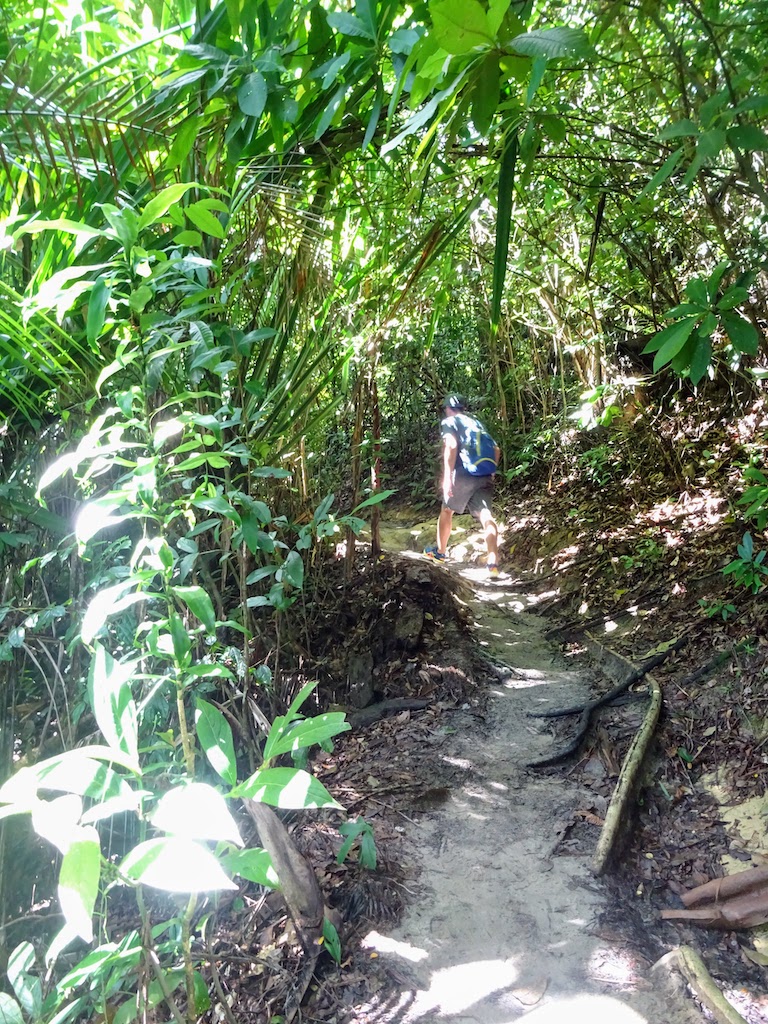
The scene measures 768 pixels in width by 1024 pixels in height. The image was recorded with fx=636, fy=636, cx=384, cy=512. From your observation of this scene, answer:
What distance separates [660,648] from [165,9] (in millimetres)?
3852

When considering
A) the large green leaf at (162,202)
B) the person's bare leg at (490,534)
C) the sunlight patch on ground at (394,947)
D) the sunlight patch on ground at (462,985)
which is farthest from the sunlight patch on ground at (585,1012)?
the person's bare leg at (490,534)

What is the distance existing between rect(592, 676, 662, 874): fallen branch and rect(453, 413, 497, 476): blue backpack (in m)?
2.88

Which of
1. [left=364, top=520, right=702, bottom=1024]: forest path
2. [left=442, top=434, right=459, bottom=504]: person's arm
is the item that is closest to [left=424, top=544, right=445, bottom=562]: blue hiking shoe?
[left=442, top=434, right=459, bottom=504]: person's arm

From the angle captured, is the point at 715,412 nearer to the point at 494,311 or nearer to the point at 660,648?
the point at 660,648

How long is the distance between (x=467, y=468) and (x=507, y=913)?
4029 mm

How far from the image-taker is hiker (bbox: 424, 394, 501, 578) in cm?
582

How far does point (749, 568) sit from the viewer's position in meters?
3.51

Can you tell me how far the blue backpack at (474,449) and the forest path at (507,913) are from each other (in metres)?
2.71

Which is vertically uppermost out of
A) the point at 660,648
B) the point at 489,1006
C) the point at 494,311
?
the point at 494,311

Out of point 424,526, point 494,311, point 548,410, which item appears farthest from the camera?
point 424,526

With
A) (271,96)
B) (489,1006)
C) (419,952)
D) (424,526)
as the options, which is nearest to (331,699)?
(419,952)

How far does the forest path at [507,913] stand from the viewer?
1.88m

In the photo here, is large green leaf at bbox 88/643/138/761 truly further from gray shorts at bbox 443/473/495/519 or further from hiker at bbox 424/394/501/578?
Result: gray shorts at bbox 443/473/495/519

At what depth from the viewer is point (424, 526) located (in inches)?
329
